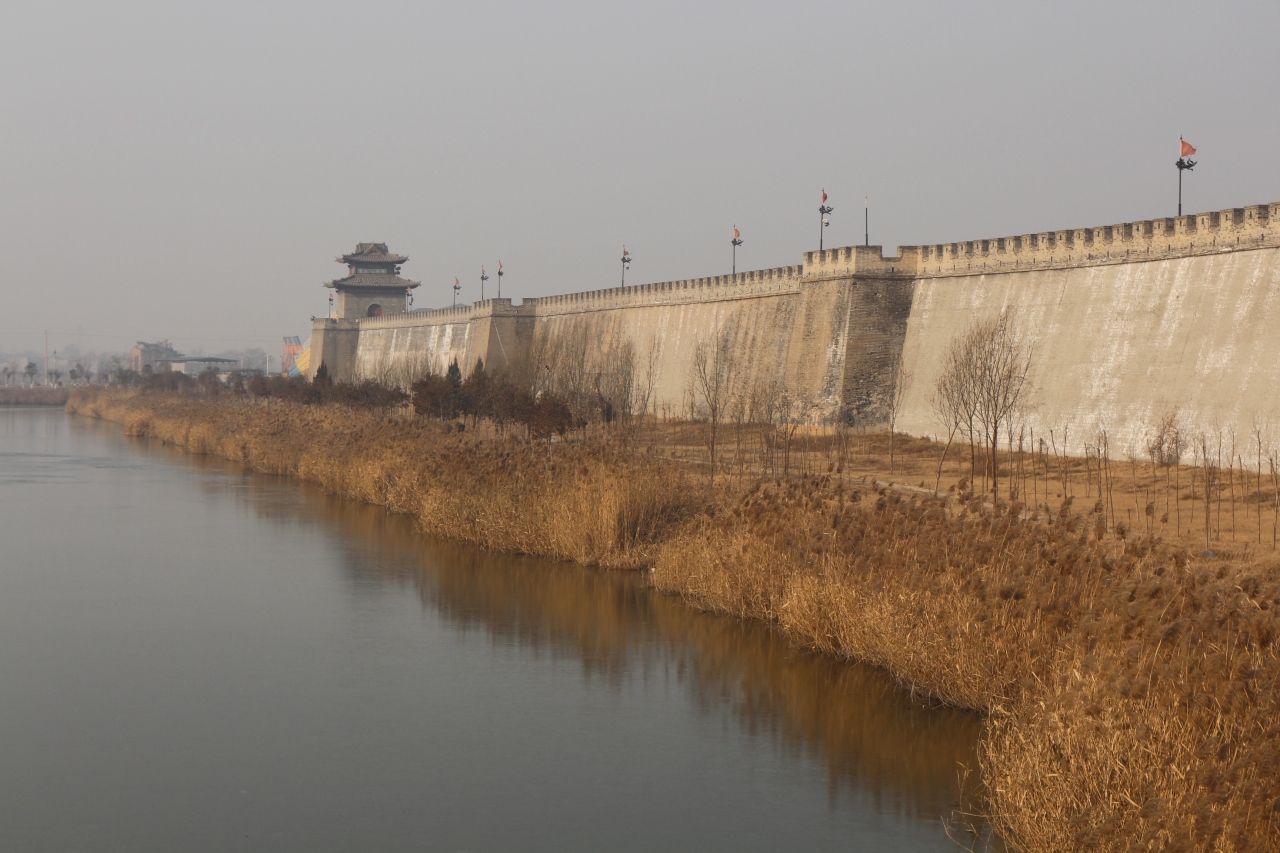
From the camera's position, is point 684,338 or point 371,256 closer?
point 684,338

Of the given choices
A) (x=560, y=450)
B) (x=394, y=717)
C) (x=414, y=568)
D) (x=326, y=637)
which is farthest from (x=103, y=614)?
(x=560, y=450)

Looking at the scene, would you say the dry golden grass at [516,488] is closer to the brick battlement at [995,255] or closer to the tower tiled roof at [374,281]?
the brick battlement at [995,255]

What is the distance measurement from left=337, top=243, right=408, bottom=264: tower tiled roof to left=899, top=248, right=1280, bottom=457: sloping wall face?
160 feet

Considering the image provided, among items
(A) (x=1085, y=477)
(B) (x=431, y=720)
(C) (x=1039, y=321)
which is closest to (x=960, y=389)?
(C) (x=1039, y=321)

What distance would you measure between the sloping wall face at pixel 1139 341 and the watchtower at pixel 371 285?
4841 centimetres

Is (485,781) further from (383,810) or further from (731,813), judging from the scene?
(731,813)

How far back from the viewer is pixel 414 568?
15.9 m

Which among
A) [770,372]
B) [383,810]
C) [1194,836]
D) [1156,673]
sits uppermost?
[770,372]

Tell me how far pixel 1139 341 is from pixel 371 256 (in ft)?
180

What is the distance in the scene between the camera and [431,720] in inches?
379

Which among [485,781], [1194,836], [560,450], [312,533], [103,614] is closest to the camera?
[1194,836]

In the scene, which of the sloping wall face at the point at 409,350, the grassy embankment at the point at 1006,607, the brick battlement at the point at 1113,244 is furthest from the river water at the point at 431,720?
the sloping wall face at the point at 409,350

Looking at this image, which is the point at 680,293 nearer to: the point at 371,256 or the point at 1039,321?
the point at 1039,321

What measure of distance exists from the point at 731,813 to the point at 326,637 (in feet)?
18.8
